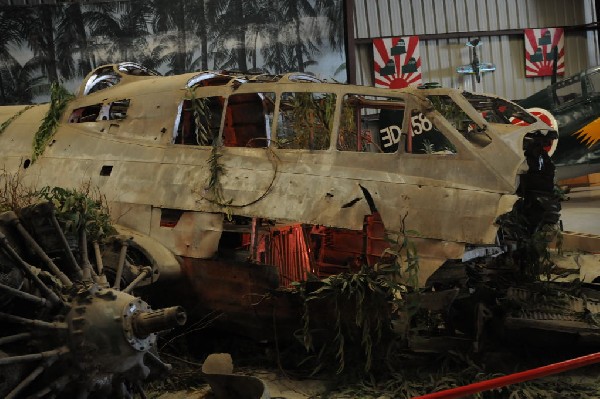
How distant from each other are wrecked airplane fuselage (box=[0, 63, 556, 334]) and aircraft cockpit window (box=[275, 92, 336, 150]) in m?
0.02

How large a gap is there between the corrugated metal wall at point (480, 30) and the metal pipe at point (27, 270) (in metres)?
10.0

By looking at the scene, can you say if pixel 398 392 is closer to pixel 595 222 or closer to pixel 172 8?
pixel 595 222

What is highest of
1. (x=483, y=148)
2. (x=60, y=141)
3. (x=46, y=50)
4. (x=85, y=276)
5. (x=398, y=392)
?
(x=46, y=50)

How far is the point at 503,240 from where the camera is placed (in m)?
6.76

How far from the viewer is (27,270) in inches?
180

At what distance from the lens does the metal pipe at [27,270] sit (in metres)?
4.50

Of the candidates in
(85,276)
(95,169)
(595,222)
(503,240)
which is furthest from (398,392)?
(595,222)

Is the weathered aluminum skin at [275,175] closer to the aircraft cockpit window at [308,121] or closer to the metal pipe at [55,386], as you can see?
the aircraft cockpit window at [308,121]

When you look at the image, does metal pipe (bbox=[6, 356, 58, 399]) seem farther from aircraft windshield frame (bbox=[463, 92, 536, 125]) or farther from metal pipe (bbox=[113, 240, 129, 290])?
aircraft windshield frame (bbox=[463, 92, 536, 125])

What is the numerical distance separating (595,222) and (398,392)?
655cm

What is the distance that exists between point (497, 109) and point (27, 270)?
486 cm

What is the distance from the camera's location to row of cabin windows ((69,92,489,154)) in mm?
6895

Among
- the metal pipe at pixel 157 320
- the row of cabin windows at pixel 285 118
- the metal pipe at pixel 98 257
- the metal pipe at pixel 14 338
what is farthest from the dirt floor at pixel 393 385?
the row of cabin windows at pixel 285 118

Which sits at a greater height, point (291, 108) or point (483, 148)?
point (291, 108)
